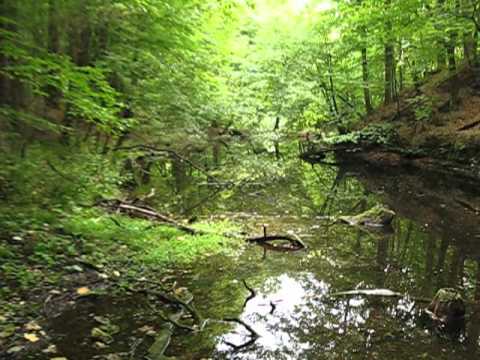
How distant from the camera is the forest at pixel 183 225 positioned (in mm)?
4652

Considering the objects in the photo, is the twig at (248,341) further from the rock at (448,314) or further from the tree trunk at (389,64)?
the tree trunk at (389,64)

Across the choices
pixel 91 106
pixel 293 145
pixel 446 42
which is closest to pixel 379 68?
pixel 446 42

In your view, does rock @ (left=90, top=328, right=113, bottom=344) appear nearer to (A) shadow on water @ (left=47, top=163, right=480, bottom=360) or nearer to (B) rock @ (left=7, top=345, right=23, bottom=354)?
(A) shadow on water @ (left=47, top=163, right=480, bottom=360)

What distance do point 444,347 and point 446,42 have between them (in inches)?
587

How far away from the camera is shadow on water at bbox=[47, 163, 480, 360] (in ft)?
14.9

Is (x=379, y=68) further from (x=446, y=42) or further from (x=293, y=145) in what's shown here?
(x=293, y=145)

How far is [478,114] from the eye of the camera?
16500 millimetres

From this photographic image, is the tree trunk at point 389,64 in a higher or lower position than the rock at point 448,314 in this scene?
higher

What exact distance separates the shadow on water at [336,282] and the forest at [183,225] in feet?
0.10

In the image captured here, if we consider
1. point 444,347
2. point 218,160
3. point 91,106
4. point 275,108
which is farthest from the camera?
point 275,108

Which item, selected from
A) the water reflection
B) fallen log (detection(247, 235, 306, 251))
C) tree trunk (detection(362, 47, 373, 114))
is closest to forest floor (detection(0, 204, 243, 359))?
fallen log (detection(247, 235, 306, 251))

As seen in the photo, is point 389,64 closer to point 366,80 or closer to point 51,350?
point 366,80

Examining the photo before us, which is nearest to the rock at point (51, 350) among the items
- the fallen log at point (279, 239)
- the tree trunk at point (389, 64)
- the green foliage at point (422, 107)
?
the fallen log at point (279, 239)

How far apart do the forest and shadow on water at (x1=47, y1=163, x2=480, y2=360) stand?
0.03 m
